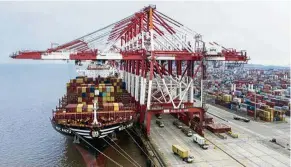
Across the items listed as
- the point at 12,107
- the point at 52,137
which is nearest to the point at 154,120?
the point at 52,137

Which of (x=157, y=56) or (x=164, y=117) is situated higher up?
(x=157, y=56)

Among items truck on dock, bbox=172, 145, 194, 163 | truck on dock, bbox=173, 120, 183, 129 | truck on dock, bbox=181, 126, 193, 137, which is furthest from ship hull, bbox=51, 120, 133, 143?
truck on dock, bbox=173, 120, 183, 129

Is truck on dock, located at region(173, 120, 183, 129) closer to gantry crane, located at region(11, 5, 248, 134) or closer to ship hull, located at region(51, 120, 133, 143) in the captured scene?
gantry crane, located at region(11, 5, 248, 134)

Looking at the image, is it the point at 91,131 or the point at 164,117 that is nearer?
the point at 91,131

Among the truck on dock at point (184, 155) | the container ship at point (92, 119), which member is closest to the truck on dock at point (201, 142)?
the truck on dock at point (184, 155)

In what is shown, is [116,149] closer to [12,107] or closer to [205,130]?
[205,130]

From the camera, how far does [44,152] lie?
29.7m

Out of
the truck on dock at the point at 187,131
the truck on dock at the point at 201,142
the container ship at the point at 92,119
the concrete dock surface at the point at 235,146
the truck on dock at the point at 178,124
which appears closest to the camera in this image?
the concrete dock surface at the point at 235,146

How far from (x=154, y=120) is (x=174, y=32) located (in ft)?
40.7

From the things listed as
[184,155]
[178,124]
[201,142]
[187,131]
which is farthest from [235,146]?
[178,124]

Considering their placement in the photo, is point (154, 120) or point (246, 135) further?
point (154, 120)

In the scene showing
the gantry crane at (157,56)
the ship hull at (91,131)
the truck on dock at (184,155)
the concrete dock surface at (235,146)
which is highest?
the gantry crane at (157,56)

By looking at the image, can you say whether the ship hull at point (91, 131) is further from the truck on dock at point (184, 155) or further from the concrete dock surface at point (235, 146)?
the truck on dock at point (184, 155)

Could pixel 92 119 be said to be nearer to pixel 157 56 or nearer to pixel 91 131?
pixel 91 131
